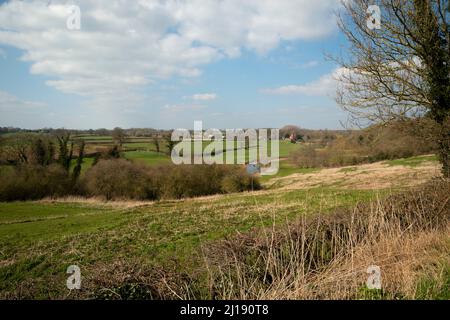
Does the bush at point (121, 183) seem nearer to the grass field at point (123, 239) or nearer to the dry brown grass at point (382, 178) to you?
the dry brown grass at point (382, 178)

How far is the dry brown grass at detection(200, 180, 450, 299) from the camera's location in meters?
4.62

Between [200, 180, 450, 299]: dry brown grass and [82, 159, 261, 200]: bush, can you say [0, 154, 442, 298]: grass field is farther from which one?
[82, 159, 261, 200]: bush

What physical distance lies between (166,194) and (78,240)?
102ft

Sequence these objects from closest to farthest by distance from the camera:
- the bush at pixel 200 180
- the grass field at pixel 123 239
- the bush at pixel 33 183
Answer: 1. the grass field at pixel 123 239
2. the bush at pixel 33 183
3. the bush at pixel 200 180

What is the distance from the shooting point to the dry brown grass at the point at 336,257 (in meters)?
4.62

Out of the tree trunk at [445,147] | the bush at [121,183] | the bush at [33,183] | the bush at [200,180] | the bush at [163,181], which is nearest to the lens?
the tree trunk at [445,147]

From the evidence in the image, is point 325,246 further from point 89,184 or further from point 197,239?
point 89,184

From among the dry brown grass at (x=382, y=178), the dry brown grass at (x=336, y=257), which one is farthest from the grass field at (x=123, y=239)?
the dry brown grass at (x=382, y=178)

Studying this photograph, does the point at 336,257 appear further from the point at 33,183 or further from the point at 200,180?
the point at 33,183

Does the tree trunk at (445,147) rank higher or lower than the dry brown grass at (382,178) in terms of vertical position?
higher

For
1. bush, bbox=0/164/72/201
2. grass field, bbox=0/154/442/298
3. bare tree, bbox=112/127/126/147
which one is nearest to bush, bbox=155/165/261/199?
bush, bbox=0/164/72/201

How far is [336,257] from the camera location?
6281 millimetres

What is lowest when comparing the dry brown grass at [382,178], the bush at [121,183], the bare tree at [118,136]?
the bush at [121,183]

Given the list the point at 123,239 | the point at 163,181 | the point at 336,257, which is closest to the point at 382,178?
the point at 123,239
